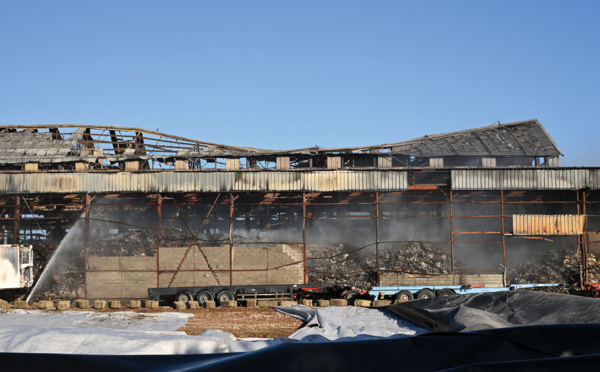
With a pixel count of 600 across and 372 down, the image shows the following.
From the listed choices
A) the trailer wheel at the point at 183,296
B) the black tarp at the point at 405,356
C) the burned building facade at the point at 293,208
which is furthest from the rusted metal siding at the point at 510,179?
the black tarp at the point at 405,356

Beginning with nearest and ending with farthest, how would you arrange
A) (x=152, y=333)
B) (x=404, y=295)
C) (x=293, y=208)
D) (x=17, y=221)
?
(x=152, y=333) < (x=404, y=295) < (x=17, y=221) < (x=293, y=208)

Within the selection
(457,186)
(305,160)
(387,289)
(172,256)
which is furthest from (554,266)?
(172,256)

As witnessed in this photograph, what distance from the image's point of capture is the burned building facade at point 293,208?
106 ft

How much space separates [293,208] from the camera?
42.4 meters

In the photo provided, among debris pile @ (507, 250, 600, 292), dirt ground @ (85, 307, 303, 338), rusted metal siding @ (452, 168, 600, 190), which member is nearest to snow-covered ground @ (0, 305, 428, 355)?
dirt ground @ (85, 307, 303, 338)

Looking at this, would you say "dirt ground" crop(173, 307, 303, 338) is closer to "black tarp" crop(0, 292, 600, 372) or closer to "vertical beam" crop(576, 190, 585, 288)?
"black tarp" crop(0, 292, 600, 372)

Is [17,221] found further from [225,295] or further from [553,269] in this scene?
[553,269]

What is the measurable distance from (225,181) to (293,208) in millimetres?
9526

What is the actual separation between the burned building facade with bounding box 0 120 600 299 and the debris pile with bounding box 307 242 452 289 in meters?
0.11

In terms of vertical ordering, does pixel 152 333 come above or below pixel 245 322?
above

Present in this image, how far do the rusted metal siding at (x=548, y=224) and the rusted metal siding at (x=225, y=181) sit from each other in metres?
7.30

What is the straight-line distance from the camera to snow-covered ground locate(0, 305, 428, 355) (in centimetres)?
871

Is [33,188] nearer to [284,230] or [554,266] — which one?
[284,230]

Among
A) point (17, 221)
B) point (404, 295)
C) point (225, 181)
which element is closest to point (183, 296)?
point (225, 181)
